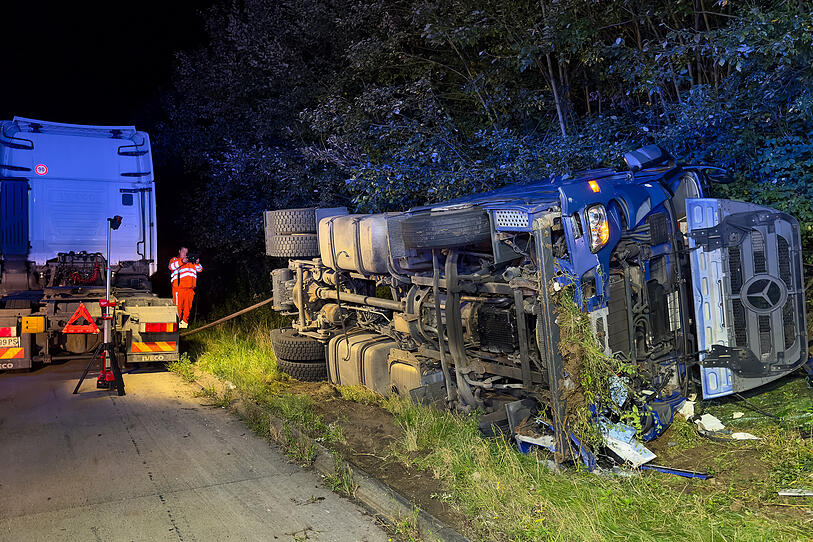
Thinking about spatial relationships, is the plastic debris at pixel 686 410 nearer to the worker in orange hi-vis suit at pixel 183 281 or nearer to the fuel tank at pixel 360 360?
the fuel tank at pixel 360 360

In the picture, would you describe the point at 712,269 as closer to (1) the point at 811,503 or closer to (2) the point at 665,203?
(2) the point at 665,203

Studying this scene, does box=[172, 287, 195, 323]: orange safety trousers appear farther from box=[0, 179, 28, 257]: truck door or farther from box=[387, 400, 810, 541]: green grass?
box=[387, 400, 810, 541]: green grass

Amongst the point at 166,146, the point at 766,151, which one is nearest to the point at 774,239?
the point at 766,151

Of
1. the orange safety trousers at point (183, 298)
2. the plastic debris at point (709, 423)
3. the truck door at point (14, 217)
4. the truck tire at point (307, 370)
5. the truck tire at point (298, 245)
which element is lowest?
the plastic debris at point (709, 423)

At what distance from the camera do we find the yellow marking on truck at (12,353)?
9484mm

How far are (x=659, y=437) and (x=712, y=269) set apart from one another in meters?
1.45

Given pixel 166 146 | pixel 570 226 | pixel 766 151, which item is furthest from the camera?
pixel 166 146

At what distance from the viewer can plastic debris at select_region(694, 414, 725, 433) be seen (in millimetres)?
5664

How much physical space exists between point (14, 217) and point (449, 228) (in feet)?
26.7

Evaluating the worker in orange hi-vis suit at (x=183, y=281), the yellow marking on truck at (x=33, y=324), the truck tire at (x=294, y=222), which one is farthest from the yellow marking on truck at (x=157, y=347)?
the truck tire at (x=294, y=222)

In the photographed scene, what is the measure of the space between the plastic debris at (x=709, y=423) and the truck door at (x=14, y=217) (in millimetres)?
9841

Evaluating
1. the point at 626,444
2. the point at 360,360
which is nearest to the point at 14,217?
the point at 360,360

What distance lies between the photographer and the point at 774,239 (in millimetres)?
5895

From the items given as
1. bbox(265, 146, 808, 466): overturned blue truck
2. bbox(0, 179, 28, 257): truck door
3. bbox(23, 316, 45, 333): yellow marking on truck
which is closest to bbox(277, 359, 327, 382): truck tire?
bbox(265, 146, 808, 466): overturned blue truck
